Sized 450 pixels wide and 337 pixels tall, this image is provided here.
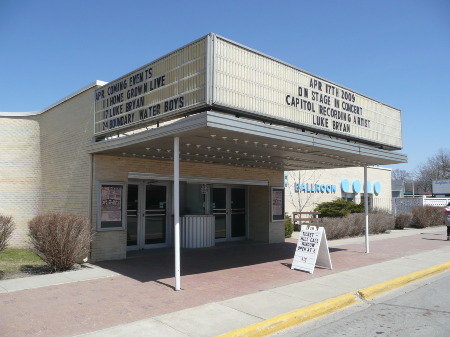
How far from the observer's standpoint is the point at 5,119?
14078mm

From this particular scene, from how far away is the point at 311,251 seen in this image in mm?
10359

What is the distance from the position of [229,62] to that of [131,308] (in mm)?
4922

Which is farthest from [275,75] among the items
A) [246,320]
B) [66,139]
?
[66,139]

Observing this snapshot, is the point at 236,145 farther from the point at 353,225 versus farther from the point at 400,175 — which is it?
the point at 400,175

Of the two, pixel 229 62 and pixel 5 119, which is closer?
pixel 229 62

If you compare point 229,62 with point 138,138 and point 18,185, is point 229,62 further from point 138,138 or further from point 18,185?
point 18,185

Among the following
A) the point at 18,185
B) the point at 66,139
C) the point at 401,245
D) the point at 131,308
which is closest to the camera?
the point at 131,308

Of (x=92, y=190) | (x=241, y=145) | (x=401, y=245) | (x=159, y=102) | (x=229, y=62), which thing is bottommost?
(x=401, y=245)

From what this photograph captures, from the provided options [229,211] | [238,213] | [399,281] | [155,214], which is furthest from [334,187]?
[399,281]

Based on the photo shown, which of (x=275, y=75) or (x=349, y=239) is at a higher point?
(x=275, y=75)

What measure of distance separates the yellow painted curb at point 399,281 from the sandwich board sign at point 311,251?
1773 millimetres

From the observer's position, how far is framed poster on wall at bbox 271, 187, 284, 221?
15.9m

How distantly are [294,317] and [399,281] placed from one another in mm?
4000

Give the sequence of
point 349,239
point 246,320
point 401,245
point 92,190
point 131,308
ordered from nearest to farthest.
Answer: point 246,320
point 131,308
point 92,190
point 401,245
point 349,239
